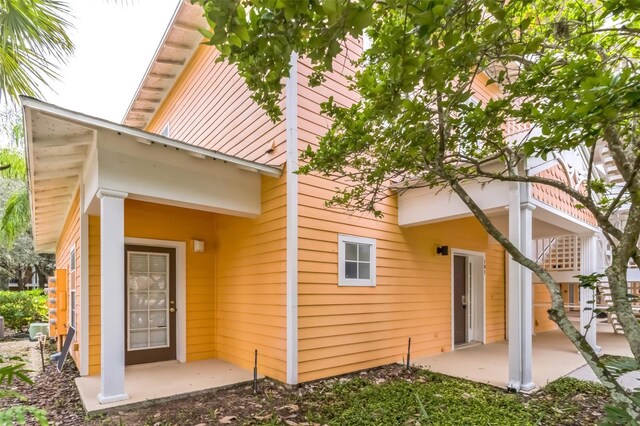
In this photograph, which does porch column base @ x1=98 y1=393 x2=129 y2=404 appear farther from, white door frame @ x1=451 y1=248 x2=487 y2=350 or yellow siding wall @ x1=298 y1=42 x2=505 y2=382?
white door frame @ x1=451 y1=248 x2=487 y2=350

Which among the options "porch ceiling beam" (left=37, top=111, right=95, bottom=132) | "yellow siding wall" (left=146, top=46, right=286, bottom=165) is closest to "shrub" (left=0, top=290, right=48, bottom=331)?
"yellow siding wall" (left=146, top=46, right=286, bottom=165)

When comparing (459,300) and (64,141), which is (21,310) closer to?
(64,141)

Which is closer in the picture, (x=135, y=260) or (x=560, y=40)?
(x=560, y=40)

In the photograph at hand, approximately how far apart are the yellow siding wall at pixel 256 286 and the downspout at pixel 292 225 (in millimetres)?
119

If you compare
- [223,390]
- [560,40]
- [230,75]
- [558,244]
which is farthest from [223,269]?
[558,244]

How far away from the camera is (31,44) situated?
12.0ft

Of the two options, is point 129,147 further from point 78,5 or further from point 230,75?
point 230,75

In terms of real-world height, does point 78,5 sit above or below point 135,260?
above

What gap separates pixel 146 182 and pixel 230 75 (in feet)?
9.55

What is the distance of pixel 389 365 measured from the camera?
5.96 metres

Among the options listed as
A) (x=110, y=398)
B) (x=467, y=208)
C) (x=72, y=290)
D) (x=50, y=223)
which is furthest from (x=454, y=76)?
(x=50, y=223)

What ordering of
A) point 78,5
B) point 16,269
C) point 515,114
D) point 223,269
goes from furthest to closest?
point 16,269 < point 223,269 < point 78,5 < point 515,114

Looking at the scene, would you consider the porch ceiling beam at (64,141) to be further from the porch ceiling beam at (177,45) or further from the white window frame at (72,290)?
the porch ceiling beam at (177,45)

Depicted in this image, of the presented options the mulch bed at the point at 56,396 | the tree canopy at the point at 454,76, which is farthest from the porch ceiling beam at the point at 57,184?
the tree canopy at the point at 454,76
